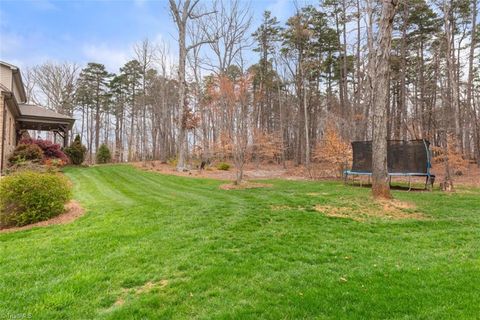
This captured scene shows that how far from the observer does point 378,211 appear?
20.4 feet

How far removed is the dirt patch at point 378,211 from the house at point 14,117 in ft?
40.7

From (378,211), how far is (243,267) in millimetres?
4077

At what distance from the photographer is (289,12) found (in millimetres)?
20000

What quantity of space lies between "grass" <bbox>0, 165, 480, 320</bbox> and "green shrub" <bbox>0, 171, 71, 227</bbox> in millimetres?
783

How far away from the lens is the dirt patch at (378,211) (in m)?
5.81

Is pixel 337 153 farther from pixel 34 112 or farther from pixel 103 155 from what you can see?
pixel 103 155

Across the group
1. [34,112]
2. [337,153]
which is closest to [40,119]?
[34,112]

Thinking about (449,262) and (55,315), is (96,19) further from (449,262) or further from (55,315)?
(449,262)

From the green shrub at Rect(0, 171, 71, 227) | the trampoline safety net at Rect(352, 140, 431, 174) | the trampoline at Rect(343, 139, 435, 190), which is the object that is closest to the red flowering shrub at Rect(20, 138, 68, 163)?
the green shrub at Rect(0, 171, 71, 227)

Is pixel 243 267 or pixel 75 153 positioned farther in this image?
pixel 75 153

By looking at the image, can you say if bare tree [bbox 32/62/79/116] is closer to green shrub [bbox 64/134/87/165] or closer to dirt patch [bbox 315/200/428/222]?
green shrub [bbox 64/134/87/165]

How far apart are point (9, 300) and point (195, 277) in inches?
67.6

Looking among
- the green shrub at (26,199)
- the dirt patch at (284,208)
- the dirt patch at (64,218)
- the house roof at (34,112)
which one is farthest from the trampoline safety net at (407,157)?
the house roof at (34,112)

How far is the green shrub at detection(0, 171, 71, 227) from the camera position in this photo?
5.80 meters
